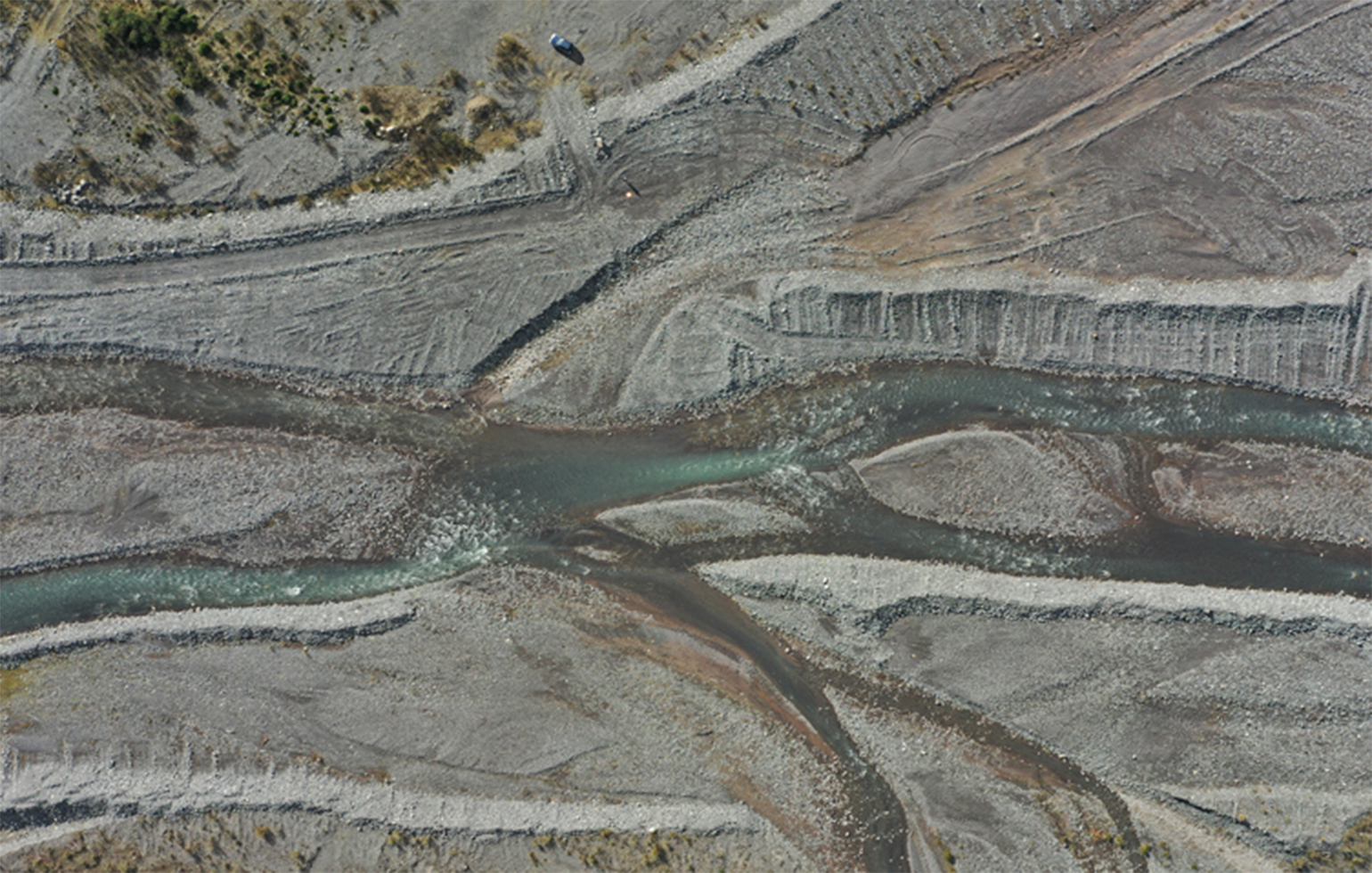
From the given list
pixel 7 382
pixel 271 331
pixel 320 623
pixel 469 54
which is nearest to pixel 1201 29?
pixel 469 54

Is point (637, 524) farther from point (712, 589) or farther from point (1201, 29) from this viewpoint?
point (1201, 29)

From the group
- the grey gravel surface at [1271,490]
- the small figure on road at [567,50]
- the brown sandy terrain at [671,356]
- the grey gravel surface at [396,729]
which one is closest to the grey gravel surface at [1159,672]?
the brown sandy terrain at [671,356]

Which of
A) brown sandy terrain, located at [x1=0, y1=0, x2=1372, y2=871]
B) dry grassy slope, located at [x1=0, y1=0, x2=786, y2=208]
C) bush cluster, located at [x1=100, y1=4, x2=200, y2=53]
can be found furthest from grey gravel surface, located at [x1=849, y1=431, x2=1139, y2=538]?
bush cluster, located at [x1=100, y1=4, x2=200, y2=53]

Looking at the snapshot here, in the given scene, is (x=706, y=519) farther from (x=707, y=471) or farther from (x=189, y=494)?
→ (x=189, y=494)

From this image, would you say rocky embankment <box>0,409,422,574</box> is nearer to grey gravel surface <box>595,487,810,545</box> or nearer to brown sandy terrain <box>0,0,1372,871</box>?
brown sandy terrain <box>0,0,1372,871</box>

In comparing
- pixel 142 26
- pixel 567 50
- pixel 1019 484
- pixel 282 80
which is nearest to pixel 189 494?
pixel 282 80

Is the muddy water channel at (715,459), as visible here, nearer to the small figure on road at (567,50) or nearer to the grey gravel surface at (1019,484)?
the grey gravel surface at (1019,484)
